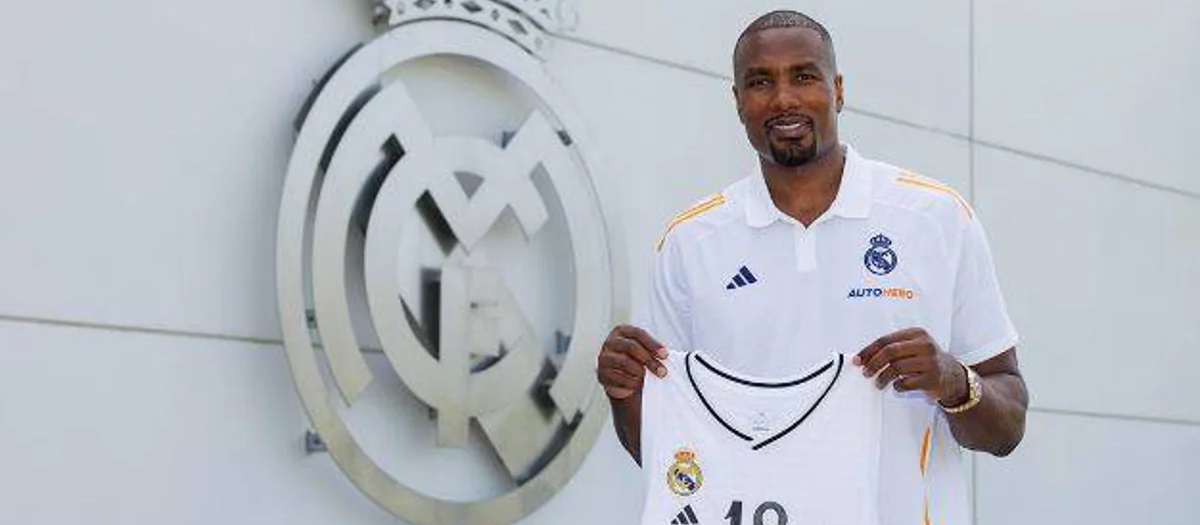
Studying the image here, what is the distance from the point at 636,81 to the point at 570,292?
2.96 feet

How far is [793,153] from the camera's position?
3.61 metres

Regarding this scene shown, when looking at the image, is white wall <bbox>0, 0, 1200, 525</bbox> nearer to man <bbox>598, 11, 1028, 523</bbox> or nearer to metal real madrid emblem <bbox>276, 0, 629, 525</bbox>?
metal real madrid emblem <bbox>276, 0, 629, 525</bbox>

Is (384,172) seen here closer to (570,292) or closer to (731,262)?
(570,292)

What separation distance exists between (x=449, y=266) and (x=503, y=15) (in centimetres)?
87

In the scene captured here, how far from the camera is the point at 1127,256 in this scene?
A: 30.3ft

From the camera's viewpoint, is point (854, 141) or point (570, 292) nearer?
point (570, 292)

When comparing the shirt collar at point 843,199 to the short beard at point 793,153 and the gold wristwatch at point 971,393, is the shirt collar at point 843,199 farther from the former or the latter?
the gold wristwatch at point 971,393

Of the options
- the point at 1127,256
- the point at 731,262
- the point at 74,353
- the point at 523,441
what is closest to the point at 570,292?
the point at 523,441

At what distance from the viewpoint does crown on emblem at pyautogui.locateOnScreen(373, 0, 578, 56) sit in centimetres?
584

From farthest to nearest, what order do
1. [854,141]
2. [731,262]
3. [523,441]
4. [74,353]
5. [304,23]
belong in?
[854,141]
[523,441]
[304,23]
[74,353]
[731,262]

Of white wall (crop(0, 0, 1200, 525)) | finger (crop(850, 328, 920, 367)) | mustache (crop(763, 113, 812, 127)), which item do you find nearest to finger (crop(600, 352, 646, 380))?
finger (crop(850, 328, 920, 367))

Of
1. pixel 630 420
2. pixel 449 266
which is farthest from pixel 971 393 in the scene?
pixel 449 266

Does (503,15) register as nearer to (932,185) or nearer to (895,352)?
(932,185)

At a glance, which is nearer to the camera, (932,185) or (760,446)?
(760,446)
